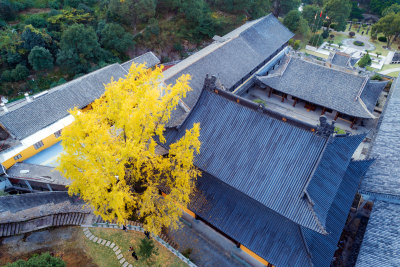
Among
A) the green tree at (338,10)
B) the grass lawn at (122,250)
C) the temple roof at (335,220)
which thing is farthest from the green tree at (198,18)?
the grass lawn at (122,250)

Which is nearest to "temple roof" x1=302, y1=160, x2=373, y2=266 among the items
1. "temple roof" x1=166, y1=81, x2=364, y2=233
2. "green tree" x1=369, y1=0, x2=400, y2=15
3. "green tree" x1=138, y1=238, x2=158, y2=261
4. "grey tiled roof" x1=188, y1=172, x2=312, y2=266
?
"grey tiled roof" x1=188, y1=172, x2=312, y2=266

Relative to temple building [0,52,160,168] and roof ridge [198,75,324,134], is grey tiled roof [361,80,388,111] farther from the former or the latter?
temple building [0,52,160,168]

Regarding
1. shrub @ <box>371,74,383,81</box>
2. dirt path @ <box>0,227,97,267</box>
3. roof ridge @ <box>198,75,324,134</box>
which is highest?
shrub @ <box>371,74,383,81</box>

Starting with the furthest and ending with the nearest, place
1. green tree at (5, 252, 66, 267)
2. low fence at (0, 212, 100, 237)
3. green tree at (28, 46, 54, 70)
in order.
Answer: green tree at (28, 46, 54, 70)
low fence at (0, 212, 100, 237)
green tree at (5, 252, 66, 267)

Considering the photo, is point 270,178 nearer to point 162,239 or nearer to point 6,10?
point 162,239

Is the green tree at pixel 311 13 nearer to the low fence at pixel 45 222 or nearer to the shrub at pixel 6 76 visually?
the shrub at pixel 6 76

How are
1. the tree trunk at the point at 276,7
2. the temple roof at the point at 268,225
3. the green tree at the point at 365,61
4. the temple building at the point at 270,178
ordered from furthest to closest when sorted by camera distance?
the tree trunk at the point at 276,7 < the green tree at the point at 365,61 < the temple roof at the point at 268,225 < the temple building at the point at 270,178
